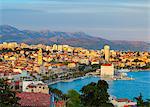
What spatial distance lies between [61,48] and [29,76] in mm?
17953

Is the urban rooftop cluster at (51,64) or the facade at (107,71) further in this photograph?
the facade at (107,71)

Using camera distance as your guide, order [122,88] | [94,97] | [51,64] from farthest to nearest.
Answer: [51,64] < [122,88] < [94,97]

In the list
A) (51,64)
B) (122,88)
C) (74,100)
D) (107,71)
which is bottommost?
(122,88)

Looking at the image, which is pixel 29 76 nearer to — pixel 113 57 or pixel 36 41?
pixel 113 57

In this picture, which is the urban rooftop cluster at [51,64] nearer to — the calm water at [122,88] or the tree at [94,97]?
the calm water at [122,88]

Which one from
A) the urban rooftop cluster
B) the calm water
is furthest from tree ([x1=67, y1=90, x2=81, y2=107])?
the calm water

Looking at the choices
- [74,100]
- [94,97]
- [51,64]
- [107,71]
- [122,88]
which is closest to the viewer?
[74,100]

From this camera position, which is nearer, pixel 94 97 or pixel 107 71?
pixel 94 97

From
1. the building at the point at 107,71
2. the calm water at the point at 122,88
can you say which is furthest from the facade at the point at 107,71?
the calm water at the point at 122,88

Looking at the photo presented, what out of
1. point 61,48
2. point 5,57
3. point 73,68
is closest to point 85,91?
point 73,68

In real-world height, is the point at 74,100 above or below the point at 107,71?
above

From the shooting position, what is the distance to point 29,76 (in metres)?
13.3

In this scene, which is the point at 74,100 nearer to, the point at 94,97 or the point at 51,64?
the point at 94,97

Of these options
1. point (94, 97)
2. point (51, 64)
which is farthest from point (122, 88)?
point (94, 97)
